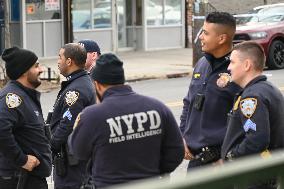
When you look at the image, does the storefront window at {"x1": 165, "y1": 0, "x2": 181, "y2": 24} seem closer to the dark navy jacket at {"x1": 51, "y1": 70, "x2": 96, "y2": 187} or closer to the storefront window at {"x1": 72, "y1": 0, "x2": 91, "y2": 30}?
the storefront window at {"x1": 72, "y1": 0, "x2": 91, "y2": 30}

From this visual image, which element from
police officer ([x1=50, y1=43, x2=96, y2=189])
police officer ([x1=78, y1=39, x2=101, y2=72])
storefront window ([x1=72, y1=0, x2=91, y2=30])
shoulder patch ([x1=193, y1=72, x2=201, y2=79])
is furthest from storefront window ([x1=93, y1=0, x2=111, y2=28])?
shoulder patch ([x1=193, y1=72, x2=201, y2=79])

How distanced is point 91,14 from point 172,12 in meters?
4.06

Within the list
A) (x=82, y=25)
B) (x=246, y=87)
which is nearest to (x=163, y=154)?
(x=246, y=87)

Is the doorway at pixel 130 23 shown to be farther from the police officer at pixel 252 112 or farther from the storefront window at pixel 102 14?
the police officer at pixel 252 112

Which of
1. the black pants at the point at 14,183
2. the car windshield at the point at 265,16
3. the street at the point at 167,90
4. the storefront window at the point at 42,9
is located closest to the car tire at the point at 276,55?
the street at the point at 167,90

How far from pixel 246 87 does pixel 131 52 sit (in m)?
A: 22.0

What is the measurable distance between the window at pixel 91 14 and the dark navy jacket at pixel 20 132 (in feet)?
64.5

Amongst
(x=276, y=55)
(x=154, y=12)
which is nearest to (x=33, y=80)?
(x=276, y=55)

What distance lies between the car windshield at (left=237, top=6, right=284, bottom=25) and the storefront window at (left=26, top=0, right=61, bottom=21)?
6222 millimetres

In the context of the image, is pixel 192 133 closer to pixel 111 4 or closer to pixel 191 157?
pixel 191 157

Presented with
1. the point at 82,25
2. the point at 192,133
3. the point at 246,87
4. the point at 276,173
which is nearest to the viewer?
the point at 276,173

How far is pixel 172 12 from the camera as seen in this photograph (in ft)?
91.8

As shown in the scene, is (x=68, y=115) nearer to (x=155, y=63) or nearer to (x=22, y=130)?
(x=22, y=130)

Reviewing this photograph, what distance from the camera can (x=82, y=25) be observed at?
24.9 metres
